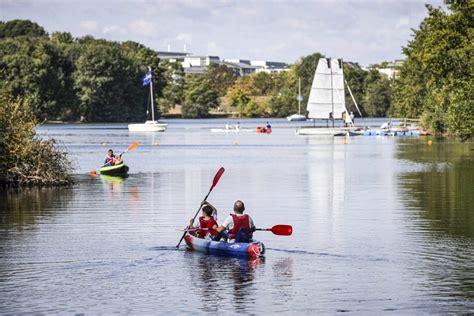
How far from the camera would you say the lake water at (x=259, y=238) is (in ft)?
76.1

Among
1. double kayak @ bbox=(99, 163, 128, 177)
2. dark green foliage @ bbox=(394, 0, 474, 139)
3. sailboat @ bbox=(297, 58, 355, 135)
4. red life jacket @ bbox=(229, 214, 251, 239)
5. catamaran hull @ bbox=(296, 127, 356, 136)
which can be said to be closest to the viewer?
red life jacket @ bbox=(229, 214, 251, 239)

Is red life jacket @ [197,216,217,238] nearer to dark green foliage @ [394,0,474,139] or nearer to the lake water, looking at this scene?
the lake water

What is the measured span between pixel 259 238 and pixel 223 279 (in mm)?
7366

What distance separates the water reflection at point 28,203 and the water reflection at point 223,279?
10.1m

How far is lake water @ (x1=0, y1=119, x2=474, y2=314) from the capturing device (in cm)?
2320

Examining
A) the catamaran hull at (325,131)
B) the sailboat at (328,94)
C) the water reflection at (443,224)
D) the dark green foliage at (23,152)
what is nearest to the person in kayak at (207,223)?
the water reflection at (443,224)

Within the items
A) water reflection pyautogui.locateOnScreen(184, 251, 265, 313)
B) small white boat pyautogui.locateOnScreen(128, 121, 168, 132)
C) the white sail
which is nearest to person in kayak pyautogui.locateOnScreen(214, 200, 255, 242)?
water reflection pyautogui.locateOnScreen(184, 251, 265, 313)

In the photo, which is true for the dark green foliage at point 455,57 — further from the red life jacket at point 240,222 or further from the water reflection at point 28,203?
the red life jacket at point 240,222

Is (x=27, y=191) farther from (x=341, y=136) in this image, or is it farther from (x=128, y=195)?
(x=341, y=136)

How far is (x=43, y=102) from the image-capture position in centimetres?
17925

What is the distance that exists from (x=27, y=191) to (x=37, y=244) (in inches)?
675

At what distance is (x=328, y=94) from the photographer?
129500 millimetres

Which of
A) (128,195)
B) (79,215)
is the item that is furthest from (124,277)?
(128,195)

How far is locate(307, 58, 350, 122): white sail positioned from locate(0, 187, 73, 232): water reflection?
80682 mm
